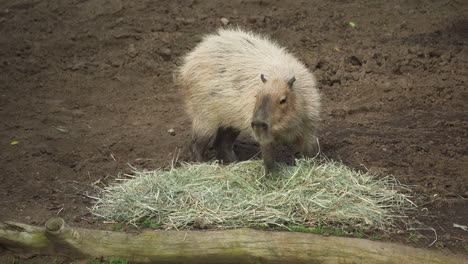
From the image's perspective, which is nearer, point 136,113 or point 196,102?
point 196,102

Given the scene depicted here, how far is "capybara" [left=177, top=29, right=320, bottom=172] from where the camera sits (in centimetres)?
431

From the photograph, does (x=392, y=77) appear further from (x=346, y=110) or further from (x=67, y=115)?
(x=67, y=115)

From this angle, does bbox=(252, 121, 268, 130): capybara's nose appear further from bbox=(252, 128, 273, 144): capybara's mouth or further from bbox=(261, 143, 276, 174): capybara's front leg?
bbox=(261, 143, 276, 174): capybara's front leg

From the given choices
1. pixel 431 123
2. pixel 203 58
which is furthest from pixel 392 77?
pixel 203 58

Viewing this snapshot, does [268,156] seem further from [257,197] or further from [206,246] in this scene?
[206,246]

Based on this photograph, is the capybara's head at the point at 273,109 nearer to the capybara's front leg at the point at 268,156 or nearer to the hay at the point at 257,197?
the capybara's front leg at the point at 268,156

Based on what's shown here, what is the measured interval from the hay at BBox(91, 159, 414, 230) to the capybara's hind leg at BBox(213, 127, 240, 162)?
0.67 m

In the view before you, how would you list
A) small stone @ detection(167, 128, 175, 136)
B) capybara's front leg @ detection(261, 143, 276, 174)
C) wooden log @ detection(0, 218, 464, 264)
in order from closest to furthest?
wooden log @ detection(0, 218, 464, 264) < capybara's front leg @ detection(261, 143, 276, 174) < small stone @ detection(167, 128, 175, 136)

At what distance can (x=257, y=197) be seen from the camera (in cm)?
430

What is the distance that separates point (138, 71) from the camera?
25.0 ft

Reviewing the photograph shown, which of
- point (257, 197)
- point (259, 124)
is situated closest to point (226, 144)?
point (257, 197)

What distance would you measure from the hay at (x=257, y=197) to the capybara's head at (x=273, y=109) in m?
0.46

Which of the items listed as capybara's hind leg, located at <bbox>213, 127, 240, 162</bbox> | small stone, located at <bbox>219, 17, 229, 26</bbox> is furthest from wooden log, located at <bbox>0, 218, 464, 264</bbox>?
small stone, located at <bbox>219, 17, 229, 26</bbox>

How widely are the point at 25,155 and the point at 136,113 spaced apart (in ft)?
5.40
